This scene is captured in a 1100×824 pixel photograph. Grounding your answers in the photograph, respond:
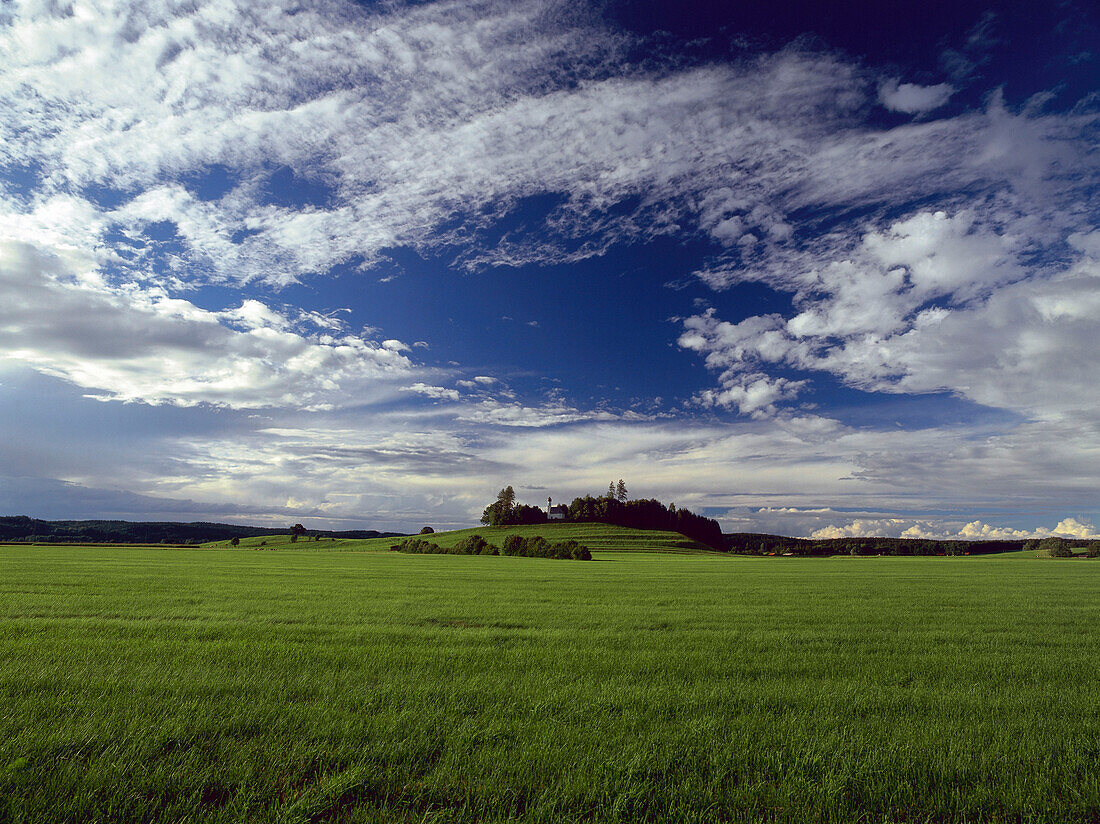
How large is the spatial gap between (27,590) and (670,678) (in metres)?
25.2

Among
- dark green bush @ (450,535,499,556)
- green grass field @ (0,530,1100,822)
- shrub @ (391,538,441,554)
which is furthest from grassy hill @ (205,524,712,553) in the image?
green grass field @ (0,530,1100,822)

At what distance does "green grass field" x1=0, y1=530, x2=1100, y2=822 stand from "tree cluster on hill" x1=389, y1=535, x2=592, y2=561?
210 feet

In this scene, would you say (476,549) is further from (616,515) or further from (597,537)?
(616,515)

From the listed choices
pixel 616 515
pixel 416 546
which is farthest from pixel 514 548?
pixel 616 515

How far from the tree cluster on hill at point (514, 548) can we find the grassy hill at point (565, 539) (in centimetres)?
991

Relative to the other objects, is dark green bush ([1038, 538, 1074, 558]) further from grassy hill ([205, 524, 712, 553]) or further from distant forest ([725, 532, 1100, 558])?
grassy hill ([205, 524, 712, 553])

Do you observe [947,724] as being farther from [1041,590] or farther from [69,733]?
[1041,590]

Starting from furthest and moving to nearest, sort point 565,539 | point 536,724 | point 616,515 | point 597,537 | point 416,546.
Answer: point 616,515 → point 597,537 → point 565,539 → point 416,546 → point 536,724

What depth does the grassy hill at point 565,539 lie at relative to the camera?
10775 cm

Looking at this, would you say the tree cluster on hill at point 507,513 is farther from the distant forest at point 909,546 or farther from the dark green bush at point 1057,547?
the dark green bush at point 1057,547

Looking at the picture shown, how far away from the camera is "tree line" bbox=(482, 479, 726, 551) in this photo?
144 meters

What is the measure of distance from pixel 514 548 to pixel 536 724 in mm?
81155

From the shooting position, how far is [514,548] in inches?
3354

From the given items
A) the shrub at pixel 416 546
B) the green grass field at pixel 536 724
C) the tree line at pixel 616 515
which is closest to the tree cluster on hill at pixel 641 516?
the tree line at pixel 616 515
